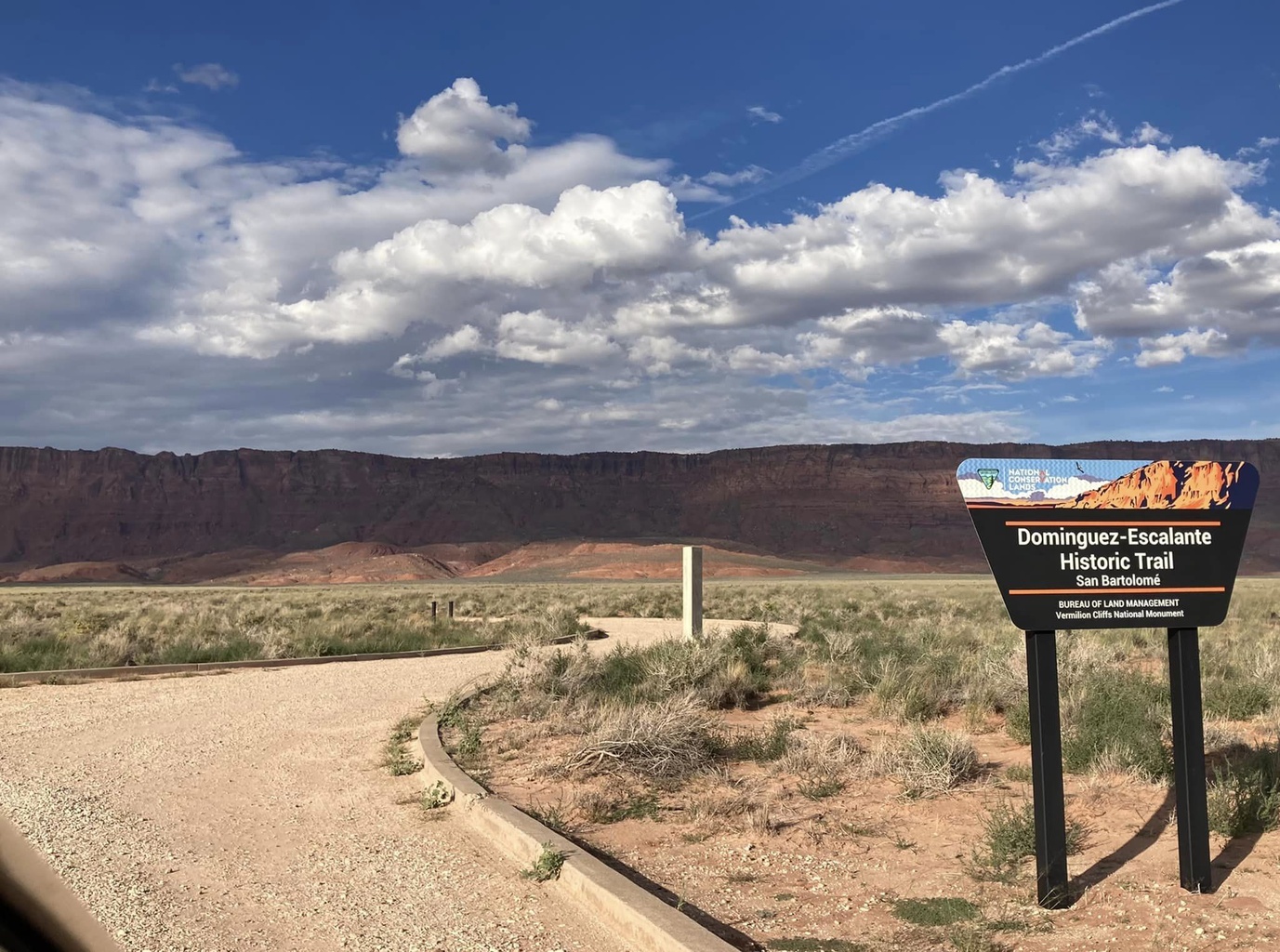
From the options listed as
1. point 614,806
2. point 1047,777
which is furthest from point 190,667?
point 1047,777

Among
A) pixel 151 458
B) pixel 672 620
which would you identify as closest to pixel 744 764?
pixel 672 620

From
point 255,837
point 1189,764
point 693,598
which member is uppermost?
point 1189,764

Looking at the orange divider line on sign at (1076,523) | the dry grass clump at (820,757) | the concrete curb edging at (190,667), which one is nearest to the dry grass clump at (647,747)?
the dry grass clump at (820,757)

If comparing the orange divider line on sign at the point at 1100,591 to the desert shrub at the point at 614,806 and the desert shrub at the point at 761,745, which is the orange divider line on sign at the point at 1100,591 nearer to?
the desert shrub at the point at 614,806

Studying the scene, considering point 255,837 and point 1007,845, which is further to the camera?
point 255,837

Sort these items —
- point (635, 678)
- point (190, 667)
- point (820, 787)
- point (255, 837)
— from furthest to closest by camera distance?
1. point (190, 667)
2. point (635, 678)
3. point (820, 787)
4. point (255, 837)

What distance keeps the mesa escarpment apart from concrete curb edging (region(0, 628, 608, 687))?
93860mm

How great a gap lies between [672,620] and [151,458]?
119950 mm

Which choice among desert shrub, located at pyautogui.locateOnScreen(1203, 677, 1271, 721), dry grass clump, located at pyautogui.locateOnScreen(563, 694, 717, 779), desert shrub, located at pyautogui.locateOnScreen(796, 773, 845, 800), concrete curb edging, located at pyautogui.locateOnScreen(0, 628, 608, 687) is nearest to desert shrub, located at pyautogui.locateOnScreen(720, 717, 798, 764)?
dry grass clump, located at pyautogui.locateOnScreen(563, 694, 717, 779)

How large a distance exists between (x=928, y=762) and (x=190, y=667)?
42.5ft

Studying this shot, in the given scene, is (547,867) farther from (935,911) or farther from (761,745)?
(761,745)

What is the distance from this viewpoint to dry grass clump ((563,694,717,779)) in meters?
8.03

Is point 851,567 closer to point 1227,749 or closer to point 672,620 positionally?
point 672,620

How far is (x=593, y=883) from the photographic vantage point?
5336 millimetres
